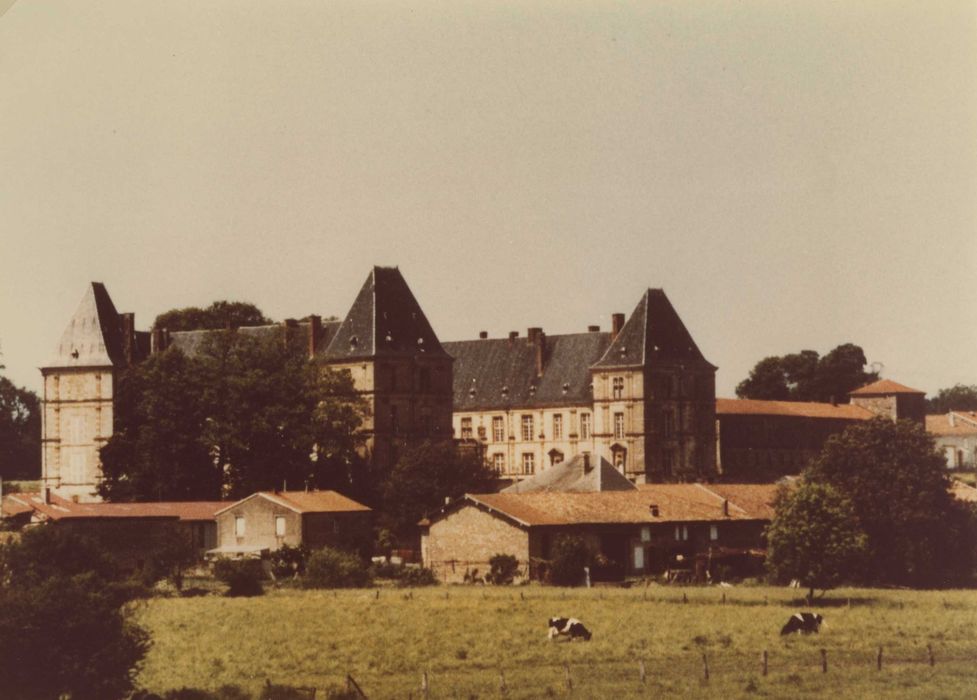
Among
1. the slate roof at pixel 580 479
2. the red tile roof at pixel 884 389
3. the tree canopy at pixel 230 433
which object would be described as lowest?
the slate roof at pixel 580 479

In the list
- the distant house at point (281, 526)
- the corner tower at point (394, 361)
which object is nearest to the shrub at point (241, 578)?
the distant house at point (281, 526)

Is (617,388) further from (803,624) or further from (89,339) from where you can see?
(803,624)

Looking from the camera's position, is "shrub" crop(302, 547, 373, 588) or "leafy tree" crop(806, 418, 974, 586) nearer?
"shrub" crop(302, 547, 373, 588)

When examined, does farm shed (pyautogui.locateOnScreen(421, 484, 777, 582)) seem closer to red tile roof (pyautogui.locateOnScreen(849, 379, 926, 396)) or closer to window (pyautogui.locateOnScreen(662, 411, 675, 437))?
window (pyautogui.locateOnScreen(662, 411, 675, 437))

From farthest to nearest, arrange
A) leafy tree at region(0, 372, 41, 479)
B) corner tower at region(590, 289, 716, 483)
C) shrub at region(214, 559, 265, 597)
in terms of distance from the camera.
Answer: leafy tree at region(0, 372, 41, 479)
corner tower at region(590, 289, 716, 483)
shrub at region(214, 559, 265, 597)

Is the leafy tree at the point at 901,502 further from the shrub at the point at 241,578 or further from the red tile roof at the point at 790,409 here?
the red tile roof at the point at 790,409

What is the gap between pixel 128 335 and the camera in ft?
298

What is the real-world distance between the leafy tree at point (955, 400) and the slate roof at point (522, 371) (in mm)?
38368

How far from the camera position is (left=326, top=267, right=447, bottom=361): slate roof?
87.8 m

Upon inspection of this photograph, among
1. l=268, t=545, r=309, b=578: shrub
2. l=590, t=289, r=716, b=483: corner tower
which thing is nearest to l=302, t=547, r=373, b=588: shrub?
l=268, t=545, r=309, b=578: shrub

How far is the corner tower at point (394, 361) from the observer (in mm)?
86875

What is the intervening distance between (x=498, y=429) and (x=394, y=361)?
1523cm

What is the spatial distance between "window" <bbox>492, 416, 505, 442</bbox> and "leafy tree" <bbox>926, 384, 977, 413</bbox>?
40266 millimetres

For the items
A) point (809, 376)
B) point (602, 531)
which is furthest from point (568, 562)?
point (809, 376)
